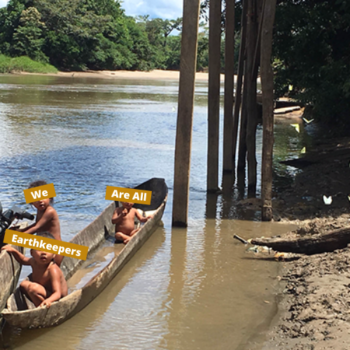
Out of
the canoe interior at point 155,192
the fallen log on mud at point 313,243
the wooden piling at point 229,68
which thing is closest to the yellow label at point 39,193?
the fallen log on mud at point 313,243

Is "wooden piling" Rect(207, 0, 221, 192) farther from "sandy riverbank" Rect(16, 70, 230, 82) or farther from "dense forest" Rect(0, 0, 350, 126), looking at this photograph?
"sandy riverbank" Rect(16, 70, 230, 82)

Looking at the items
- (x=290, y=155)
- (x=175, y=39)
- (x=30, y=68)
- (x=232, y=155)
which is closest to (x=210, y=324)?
(x=232, y=155)

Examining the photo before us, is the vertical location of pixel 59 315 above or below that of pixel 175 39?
below

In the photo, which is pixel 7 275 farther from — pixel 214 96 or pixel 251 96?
pixel 251 96

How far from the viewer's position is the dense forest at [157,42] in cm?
1070

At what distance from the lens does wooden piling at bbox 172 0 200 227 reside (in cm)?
737

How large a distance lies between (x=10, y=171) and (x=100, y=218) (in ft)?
16.8

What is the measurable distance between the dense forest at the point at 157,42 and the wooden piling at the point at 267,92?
2105 millimetres

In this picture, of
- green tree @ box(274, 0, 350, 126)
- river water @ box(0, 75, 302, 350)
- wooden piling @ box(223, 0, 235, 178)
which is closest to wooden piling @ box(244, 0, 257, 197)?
wooden piling @ box(223, 0, 235, 178)

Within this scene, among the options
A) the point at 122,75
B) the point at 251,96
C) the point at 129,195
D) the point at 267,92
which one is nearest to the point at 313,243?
the point at 129,195

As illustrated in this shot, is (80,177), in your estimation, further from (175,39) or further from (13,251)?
(175,39)

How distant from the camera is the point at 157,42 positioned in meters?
80.0

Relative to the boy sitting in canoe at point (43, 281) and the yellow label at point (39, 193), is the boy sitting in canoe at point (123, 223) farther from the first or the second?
the boy sitting in canoe at point (43, 281)

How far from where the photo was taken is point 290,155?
49.2 feet
